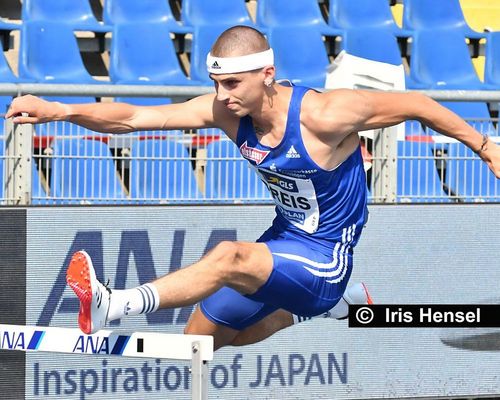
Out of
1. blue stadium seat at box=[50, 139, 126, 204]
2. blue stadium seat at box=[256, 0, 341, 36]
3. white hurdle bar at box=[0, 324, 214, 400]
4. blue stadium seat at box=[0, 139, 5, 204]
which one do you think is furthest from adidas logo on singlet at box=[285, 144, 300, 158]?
blue stadium seat at box=[256, 0, 341, 36]

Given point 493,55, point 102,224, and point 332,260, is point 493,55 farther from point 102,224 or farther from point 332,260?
point 332,260

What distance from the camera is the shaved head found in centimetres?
625

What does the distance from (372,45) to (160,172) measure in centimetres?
562

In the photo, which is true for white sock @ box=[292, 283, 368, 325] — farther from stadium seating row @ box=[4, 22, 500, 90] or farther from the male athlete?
stadium seating row @ box=[4, 22, 500, 90]

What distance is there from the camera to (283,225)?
22.5 ft

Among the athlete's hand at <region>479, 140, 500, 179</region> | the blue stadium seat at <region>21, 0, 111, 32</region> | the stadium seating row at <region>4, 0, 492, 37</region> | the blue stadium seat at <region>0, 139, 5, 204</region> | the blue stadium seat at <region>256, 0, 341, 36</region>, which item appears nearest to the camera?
the athlete's hand at <region>479, 140, 500, 179</region>

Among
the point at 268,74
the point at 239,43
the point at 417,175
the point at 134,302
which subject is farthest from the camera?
the point at 417,175

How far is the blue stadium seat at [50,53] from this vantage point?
12.6 meters

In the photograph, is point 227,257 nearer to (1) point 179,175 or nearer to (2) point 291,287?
(2) point 291,287

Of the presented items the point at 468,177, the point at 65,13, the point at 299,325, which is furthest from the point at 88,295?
the point at 65,13

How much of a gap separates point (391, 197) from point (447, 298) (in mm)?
869

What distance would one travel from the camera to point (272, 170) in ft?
21.5

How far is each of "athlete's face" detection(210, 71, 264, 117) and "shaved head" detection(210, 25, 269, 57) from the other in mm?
107

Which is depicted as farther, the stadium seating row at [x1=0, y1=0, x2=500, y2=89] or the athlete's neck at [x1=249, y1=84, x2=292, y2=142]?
the stadium seating row at [x1=0, y1=0, x2=500, y2=89]
